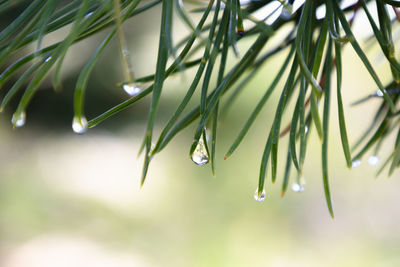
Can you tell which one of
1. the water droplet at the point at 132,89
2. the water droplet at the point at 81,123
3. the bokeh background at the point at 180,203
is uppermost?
the water droplet at the point at 81,123

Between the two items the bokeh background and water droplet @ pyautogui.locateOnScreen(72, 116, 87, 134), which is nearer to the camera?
water droplet @ pyautogui.locateOnScreen(72, 116, 87, 134)

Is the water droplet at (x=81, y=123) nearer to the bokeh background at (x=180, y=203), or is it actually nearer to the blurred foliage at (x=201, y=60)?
the blurred foliage at (x=201, y=60)

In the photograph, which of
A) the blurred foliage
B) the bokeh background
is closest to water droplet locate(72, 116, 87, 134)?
the blurred foliage

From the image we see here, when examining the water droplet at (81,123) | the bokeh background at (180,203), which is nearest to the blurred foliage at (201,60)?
the water droplet at (81,123)

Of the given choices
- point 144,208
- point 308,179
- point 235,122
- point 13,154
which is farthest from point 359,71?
point 13,154

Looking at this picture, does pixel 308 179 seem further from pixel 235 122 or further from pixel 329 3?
pixel 329 3

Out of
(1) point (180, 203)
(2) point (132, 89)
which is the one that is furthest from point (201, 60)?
(1) point (180, 203)

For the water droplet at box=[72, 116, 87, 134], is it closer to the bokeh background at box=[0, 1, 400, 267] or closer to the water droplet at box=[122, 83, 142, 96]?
the water droplet at box=[122, 83, 142, 96]

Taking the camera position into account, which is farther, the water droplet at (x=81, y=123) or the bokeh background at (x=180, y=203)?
the bokeh background at (x=180, y=203)
